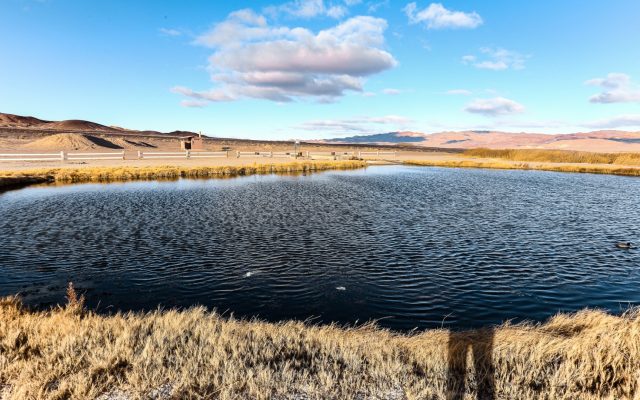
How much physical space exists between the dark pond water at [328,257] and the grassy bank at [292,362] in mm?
2740

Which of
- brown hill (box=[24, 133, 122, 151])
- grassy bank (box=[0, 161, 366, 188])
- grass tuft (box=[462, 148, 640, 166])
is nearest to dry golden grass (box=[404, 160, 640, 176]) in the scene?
grass tuft (box=[462, 148, 640, 166])

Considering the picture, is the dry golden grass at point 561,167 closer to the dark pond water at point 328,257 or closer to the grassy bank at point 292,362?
the dark pond water at point 328,257

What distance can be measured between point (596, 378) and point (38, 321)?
36.3 ft

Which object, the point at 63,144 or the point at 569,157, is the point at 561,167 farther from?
the point at 63,144

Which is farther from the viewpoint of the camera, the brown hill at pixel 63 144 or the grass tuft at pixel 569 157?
the brown hill at pixel 63 144

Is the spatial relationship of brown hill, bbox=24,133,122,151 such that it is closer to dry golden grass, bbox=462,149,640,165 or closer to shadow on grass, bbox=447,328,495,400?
shadow on grass, bbox=447,328,495,400

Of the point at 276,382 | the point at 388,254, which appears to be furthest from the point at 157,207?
the point at 276,382

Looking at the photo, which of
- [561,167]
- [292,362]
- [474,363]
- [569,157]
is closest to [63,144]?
[292,362]

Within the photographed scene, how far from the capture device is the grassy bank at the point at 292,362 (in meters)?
6.25

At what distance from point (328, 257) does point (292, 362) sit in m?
9.26

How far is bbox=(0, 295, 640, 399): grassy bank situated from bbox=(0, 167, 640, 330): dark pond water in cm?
274

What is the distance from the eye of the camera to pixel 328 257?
53.6 feet

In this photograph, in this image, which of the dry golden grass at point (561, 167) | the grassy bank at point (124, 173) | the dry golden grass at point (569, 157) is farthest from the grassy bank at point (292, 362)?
the dry golden grass at point (569, 157)

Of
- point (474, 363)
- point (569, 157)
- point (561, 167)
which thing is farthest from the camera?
point (569, 157)
